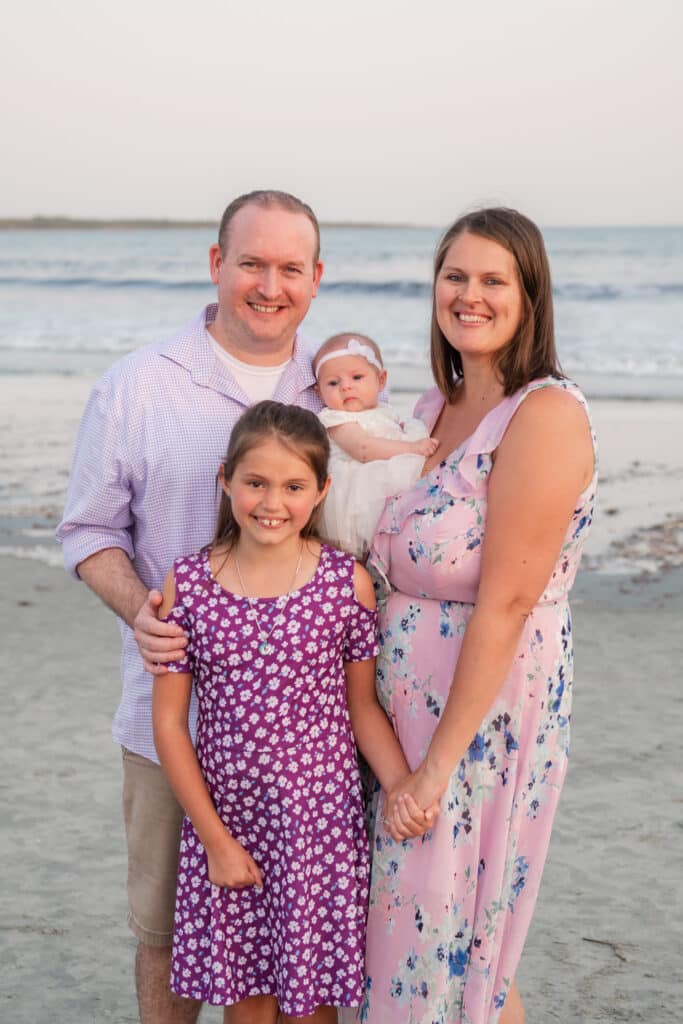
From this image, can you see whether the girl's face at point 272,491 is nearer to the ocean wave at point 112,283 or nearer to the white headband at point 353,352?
the white headband at point 353,352

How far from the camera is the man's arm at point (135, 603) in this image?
275 centimetres

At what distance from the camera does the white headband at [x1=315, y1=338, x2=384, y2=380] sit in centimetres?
316

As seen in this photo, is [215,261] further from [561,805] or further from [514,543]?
[561,805]

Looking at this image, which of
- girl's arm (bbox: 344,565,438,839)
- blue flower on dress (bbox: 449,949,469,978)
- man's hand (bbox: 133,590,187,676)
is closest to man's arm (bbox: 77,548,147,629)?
man's hand (bbox: 133,590,187,676)

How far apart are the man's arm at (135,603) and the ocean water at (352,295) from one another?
43.0 ft

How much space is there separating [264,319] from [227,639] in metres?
0.85

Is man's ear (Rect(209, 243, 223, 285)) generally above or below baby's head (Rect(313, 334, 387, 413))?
above

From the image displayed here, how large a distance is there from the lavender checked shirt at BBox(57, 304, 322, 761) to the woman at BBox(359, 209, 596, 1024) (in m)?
0.52

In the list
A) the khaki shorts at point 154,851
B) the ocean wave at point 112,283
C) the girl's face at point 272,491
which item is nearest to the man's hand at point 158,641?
the girl's face at point 272,491

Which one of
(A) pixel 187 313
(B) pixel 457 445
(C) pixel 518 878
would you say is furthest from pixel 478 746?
(A) pixel 187 313

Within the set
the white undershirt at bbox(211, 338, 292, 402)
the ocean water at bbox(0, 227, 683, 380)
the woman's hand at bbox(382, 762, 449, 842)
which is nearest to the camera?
the woman's hand at bbox(382, 762, 449, 842)

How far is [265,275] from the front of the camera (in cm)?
308

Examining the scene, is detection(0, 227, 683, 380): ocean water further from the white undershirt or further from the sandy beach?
the white undershirt

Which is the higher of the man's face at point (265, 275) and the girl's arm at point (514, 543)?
the man's face at point (265, 275)
